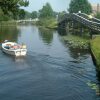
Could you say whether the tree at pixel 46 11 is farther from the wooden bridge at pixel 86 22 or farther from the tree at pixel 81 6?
the wooden bridge at pixel 86 22

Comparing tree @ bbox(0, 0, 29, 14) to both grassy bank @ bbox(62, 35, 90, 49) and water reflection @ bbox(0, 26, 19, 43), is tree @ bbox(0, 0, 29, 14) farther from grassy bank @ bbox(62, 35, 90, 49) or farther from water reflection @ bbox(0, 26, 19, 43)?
water reflection @ bbox(0, 26, 19, 43)

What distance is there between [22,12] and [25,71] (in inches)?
599

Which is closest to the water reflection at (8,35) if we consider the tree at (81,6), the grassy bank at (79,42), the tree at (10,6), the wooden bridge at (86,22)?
the grassy bank at (79,42)

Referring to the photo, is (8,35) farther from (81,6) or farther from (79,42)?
(81,6)

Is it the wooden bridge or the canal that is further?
the wooden bridge

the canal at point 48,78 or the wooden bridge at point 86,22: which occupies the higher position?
the wooden bridge at point 86,22

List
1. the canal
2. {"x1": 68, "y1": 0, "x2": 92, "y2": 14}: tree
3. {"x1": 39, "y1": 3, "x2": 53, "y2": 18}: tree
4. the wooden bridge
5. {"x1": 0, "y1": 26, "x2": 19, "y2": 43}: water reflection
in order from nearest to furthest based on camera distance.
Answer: the canal, the wooden bridge, {"x1": 0, "y1": 26, "x2": 19, "y2": 43}: water reflection, {"x1": 68, "y1": 0, "x2": 92, "y2": 14}: tree, {"x1": 39, "y1": 3, "x2": 53, "y2": 18}: tree

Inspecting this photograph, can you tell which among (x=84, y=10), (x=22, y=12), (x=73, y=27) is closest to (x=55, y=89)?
(x=22, y=12)

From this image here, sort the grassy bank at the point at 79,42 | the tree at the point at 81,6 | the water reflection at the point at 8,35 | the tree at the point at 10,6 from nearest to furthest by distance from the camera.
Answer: the tree at the point at 10,6, the grassy bank at the point at 79,42, the water reflection at the point at 8,35, the tree at the point at 81,6

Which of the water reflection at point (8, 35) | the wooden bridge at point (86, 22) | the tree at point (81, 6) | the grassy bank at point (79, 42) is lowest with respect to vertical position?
the water reflection at point (8, 35)

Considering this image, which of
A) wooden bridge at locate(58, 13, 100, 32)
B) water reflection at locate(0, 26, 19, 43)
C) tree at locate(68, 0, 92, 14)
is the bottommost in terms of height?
water reflection at locate(0, 26, 19, 43)

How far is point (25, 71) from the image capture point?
34281 millimetres

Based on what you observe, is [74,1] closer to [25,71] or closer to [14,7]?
[25,71]

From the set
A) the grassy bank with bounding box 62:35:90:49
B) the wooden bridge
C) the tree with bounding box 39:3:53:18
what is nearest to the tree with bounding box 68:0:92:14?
the tree with bounding box 39:3:53:18
